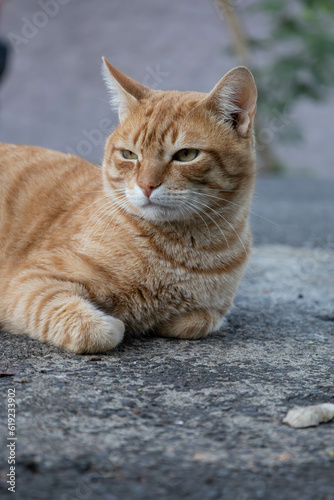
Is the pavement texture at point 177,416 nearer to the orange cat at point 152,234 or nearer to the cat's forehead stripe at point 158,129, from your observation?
the orange cat at point 152,234

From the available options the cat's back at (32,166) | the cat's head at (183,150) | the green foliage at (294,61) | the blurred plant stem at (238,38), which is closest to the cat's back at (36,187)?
the cat's back at (32,166)

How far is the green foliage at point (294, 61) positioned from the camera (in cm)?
1162

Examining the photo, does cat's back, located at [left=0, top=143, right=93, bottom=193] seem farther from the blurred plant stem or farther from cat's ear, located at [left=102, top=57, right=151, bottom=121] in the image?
the blurred plant stem

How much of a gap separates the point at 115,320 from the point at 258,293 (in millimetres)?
1638

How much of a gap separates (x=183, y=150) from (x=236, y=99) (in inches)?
14.4

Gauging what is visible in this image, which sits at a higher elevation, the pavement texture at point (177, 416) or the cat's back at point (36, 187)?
the cat's back at point (36, 187)

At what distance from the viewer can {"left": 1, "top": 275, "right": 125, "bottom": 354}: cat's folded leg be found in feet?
7.74

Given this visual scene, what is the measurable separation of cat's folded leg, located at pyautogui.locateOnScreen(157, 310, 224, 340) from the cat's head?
48 cm

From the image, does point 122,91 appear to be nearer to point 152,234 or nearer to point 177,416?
point 152,234

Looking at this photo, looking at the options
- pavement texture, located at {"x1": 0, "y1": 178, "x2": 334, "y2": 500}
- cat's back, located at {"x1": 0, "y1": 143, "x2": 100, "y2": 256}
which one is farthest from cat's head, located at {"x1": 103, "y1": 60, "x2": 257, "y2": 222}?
pavement texture, located at {"x1": 0, "y1": 178, "x2": 334, "y2": 500}

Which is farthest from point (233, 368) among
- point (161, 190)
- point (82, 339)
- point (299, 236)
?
point (299, 236)

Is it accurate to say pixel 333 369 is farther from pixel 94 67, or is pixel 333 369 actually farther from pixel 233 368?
pixel 94 67

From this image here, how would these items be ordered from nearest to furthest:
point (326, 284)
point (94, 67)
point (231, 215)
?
point (231, 215), point (326, 284), point (94, 67)

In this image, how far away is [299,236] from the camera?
607cm
